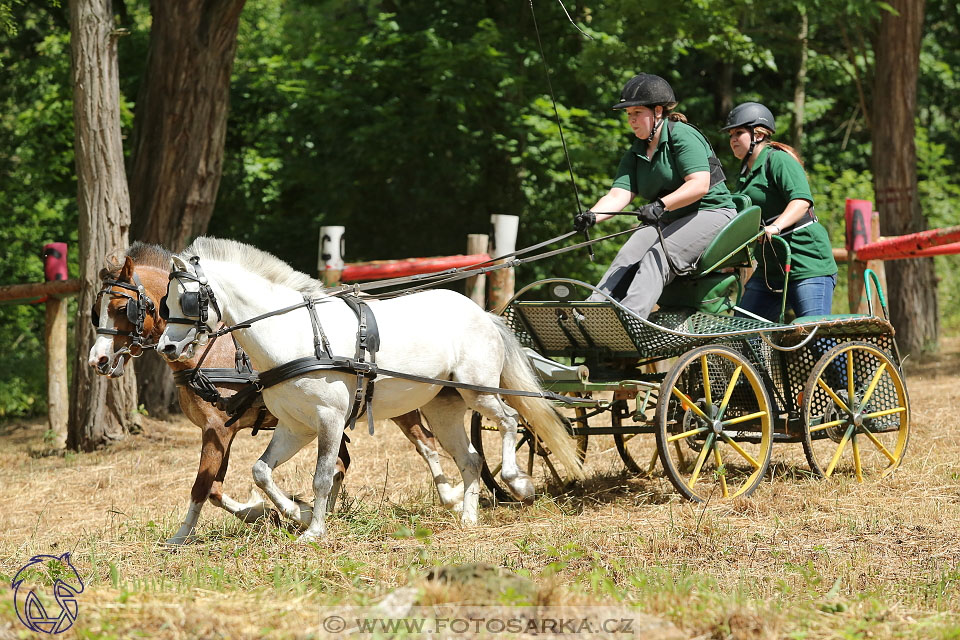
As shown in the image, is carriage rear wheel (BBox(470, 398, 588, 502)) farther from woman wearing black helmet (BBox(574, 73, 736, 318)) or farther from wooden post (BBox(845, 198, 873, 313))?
wooden post (BBox(845, 198, 873, 313))

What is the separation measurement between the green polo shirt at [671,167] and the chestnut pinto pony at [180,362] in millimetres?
2125

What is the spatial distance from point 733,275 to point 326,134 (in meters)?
10.4

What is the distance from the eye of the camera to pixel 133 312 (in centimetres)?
532

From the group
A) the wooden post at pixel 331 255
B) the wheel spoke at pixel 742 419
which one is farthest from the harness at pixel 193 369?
the wooden post at pixel 331 255

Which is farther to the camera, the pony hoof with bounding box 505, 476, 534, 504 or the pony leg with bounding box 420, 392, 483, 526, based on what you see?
the pony leg with bounding box 420, 392, 483, 526

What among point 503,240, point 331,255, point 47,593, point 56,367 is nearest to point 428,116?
point 503,240

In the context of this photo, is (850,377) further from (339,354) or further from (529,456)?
(339,354)

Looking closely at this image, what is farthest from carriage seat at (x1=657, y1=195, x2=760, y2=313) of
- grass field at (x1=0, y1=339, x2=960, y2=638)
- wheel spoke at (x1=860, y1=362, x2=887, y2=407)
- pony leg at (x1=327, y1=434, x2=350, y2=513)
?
pony leg at (x1=327, y1=434, x2=350, y2=513)

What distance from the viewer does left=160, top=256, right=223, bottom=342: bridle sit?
16.6ft

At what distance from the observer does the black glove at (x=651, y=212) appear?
5.93m

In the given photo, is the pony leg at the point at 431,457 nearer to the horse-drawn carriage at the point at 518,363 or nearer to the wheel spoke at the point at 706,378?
the horse-drawn carriage at the point at 518,363

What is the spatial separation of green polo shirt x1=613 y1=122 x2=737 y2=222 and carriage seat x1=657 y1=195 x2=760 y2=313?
23cm

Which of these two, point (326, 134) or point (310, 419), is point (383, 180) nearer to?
point (326, 134)

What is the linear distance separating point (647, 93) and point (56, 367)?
6.65 metres
